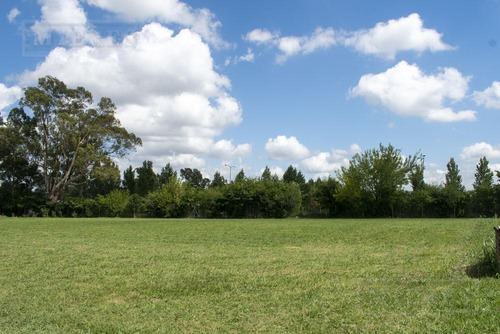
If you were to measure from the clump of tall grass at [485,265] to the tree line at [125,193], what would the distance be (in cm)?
3859

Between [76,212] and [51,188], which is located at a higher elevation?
[51,188]

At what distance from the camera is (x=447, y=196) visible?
43344mm

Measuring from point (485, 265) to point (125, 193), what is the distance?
5393 cm

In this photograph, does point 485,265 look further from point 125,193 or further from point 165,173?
point 165,173

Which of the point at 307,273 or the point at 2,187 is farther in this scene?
the point at 2,187

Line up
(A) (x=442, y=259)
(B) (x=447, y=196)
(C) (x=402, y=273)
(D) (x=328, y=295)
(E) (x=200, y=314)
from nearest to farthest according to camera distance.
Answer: (E) (x=200, y=314), (D) (x=328, y=295), (C) (x=402, y=273), (A) (x=442, y=259), (B) (x=447, y=196)

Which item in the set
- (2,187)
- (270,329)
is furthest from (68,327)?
(2,187)

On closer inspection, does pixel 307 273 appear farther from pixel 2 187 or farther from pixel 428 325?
pixel 2 187

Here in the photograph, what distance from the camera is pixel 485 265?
23.6ft

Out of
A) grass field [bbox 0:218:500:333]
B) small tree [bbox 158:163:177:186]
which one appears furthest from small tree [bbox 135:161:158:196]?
grass field [bbox 0:218:500:333]

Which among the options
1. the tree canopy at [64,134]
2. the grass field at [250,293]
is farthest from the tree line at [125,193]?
the grass field at [250,293]

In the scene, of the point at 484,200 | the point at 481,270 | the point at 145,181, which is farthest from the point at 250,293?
the point at 145,181

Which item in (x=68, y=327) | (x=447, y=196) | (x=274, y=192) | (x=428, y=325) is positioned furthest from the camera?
(x=274, y=192)

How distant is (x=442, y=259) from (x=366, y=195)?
38.7 m
